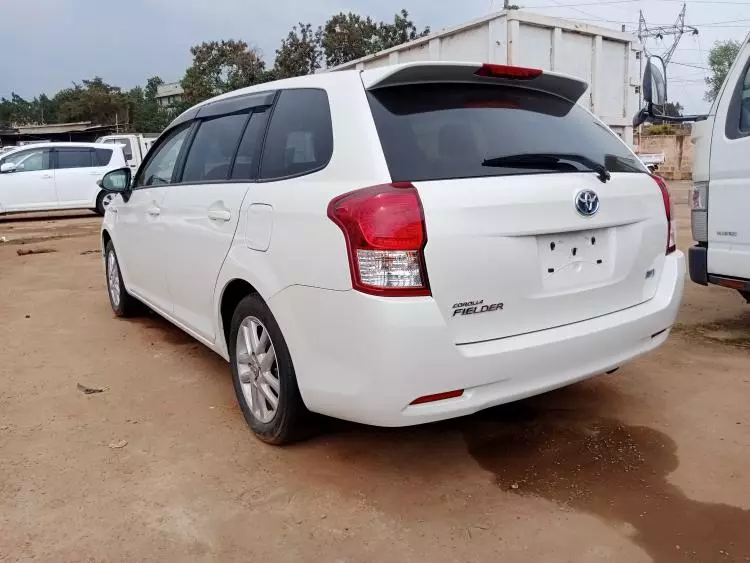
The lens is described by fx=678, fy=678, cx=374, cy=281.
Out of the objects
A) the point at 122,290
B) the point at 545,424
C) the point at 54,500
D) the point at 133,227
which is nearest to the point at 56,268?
the point at 122,290

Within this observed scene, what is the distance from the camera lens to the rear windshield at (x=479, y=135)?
8.58ft

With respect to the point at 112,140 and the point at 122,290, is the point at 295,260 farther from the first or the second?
the point at 112,140

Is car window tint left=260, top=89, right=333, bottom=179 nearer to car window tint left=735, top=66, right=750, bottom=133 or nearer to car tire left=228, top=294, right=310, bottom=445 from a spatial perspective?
car tire left=228, top=294, right=310, bottom=445

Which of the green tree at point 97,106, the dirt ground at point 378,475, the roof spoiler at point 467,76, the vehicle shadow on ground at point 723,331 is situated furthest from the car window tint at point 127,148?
the green tree at point 97,106

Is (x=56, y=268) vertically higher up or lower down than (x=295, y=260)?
lower down

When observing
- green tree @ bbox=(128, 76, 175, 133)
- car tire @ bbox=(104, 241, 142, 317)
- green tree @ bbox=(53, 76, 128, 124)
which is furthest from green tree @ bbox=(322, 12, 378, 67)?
car tire @ bbox=(104, 241, 142, 317)

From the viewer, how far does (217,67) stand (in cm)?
4559

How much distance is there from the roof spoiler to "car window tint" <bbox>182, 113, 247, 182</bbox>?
1.02 m

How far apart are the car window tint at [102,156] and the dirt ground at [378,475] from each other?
12.7 m

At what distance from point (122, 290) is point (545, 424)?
3.69 metres

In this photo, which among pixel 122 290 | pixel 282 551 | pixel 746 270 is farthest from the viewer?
pixel 122 290

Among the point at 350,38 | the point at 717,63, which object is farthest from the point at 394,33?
the point at 717,63

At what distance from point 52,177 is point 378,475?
14.7 meters

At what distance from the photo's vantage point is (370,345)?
2.44m
